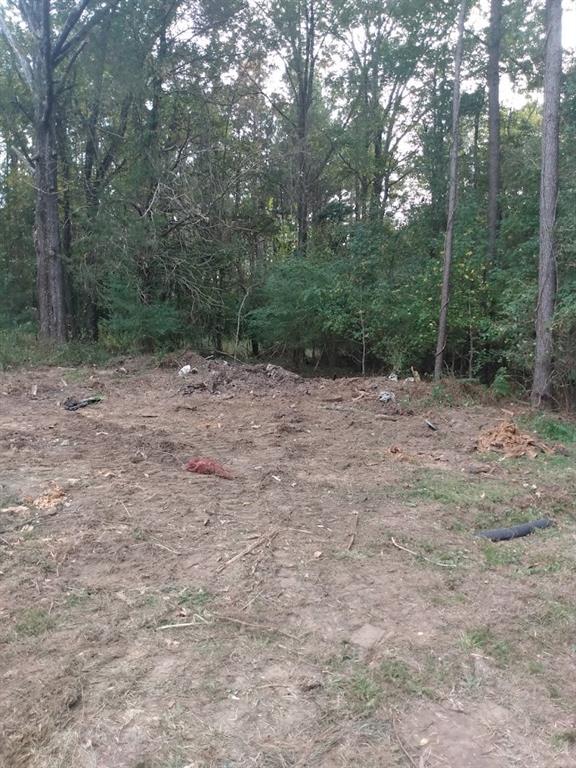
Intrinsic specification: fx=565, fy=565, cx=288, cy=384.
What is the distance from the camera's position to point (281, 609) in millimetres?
2865

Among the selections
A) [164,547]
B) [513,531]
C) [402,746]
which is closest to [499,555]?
[513,531]

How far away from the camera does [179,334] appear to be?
14.9 metres

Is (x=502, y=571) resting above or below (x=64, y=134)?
below

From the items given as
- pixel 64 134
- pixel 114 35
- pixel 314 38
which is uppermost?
pixel 314 38

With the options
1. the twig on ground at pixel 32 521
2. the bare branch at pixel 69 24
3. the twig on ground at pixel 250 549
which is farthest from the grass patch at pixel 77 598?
the bare branch at pixel 69 24

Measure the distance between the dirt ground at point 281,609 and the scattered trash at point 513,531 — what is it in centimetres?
9

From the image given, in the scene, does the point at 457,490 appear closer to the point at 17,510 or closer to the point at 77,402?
the point at 17,510

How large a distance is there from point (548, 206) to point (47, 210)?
11.1 metres

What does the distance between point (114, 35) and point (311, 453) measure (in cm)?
1276

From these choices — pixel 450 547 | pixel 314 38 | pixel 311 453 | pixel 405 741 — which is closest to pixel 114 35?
pixel 314 38

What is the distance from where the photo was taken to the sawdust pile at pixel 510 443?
6.14 metres

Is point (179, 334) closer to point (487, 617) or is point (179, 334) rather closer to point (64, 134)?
point (64, 134)

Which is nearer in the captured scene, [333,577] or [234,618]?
[234,618]

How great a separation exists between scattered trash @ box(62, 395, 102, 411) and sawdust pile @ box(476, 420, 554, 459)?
5.42 metres
